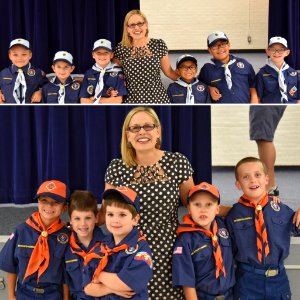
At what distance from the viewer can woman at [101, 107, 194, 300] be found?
6.61 feet

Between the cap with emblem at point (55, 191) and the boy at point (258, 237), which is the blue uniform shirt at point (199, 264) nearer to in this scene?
the boy at point (258, 237)

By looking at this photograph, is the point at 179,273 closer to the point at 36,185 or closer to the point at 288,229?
the point at 288,229

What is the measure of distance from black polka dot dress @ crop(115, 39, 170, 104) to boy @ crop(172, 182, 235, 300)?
1149 mm

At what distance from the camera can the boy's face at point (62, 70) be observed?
3.22m

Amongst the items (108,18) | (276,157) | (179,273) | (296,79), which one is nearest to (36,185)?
(179,273)

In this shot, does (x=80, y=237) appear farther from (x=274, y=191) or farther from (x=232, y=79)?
(x=232, y=79)

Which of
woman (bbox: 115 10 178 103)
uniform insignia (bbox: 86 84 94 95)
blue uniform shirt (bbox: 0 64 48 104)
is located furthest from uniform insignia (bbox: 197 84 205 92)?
blue uniform shirt (bbox: 0 64 48 104)

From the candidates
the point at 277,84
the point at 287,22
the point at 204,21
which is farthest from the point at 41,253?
the point at 287,22

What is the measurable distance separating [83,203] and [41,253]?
0.26 metres

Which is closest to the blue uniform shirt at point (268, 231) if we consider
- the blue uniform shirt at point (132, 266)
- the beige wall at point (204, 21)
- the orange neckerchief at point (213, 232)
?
the orange neckerchief at point (213, 232)

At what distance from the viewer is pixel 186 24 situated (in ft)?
15.3

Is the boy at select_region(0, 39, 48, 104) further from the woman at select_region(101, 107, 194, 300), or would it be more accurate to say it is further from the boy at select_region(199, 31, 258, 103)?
the woman at select_region(101, 107, 194, 300)

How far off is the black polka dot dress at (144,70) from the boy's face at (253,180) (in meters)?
1.05

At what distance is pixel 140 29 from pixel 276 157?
1.09 metres
